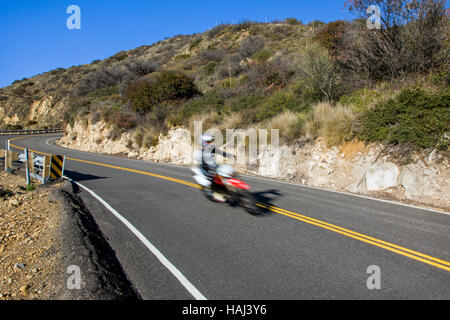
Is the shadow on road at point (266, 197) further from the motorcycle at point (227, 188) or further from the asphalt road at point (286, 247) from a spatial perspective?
the motorcycle at point (227, 188)

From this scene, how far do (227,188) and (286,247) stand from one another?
2.60 metres

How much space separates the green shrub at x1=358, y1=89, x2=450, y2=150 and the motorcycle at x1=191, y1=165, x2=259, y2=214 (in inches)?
226

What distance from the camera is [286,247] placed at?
17.0ft

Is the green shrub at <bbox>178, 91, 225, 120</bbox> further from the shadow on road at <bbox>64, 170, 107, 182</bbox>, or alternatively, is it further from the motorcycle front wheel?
the motorcycle front wheel

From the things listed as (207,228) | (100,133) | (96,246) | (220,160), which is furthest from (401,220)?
(100,133)

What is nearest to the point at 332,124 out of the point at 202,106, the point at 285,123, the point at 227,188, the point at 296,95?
the point at 285,123

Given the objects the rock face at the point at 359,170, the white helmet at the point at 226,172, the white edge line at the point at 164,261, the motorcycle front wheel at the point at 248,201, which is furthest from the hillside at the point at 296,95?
the white edge line at the point at 164,261

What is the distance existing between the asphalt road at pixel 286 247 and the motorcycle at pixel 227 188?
26 centimetres

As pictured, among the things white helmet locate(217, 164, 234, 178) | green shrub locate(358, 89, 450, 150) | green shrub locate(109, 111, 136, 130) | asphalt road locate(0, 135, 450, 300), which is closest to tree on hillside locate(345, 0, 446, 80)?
green shrub locate(358, 89, 450, 150)

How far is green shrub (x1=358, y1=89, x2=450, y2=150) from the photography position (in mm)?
8773
